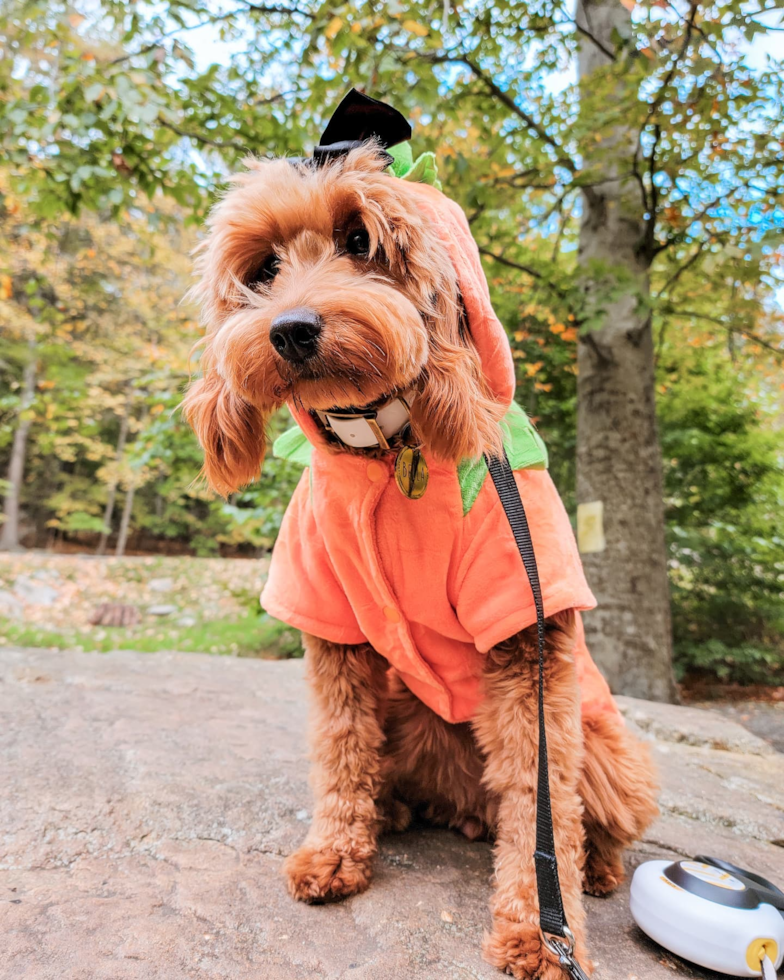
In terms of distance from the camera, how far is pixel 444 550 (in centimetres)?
165

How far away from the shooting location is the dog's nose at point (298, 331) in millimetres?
1389

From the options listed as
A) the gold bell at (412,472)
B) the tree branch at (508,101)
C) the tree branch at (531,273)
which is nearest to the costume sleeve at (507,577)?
the gold bell at (412,472)

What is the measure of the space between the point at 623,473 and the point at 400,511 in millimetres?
3292

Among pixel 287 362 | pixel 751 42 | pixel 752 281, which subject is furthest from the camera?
pixel 752 281

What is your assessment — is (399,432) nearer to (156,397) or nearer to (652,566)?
(652,566)

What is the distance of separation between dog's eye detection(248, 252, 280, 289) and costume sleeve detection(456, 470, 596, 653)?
0.79 meters

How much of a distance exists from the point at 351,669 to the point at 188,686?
1.99 m

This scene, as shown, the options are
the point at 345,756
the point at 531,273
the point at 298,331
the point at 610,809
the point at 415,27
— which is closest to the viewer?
the point at 298,331

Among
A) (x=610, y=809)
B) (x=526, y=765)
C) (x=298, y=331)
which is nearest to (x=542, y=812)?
(x=526, y=765)

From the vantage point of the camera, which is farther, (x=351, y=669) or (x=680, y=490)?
(x=680, y=490)

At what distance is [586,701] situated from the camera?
6.45 ft

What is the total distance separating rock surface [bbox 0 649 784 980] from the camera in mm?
1369

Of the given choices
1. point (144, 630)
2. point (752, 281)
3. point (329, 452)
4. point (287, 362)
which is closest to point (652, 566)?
point (752, 281)

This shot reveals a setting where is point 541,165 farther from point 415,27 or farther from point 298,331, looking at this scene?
point 298,331
